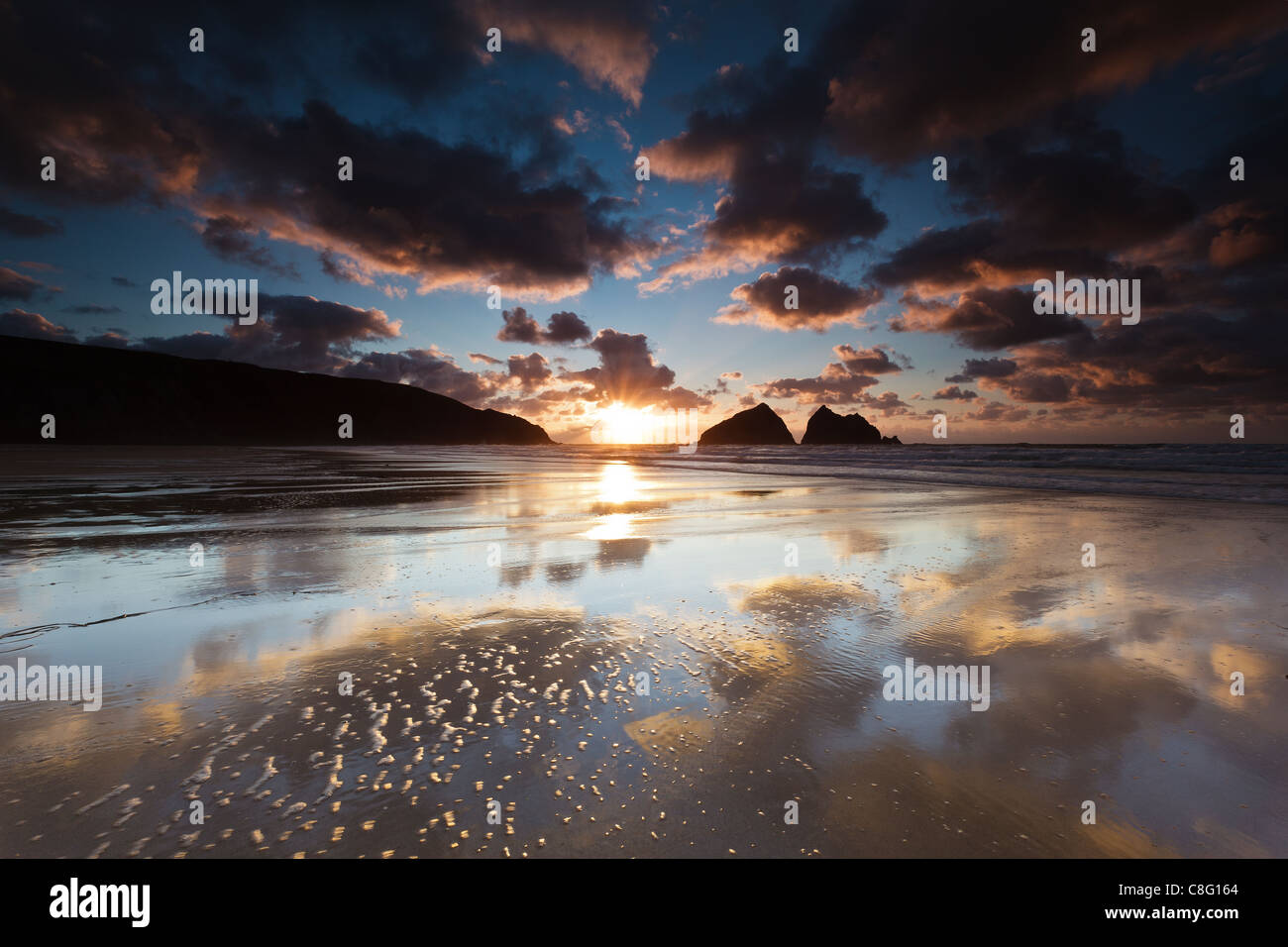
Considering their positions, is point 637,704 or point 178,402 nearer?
point 637,704

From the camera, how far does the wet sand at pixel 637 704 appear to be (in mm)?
2305

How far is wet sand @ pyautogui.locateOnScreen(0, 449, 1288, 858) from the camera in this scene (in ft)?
7.56

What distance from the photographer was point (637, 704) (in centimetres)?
348

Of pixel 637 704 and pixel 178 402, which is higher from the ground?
pixel 178 402

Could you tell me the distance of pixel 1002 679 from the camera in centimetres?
394

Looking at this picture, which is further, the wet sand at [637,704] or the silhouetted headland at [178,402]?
the silhouetted headland at [178,402]

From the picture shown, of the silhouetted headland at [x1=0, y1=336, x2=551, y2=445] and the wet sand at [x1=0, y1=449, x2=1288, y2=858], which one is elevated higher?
the silhouetted headland at [x1=0, y1=336, x2=551, y2=445]

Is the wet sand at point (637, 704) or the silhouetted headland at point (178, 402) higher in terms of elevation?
the silhouetted headland at point (178, 402)

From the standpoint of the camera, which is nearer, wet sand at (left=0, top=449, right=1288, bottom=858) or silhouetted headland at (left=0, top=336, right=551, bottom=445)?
wet sand at (left=0, top=449, right=1288, bottom=858)
